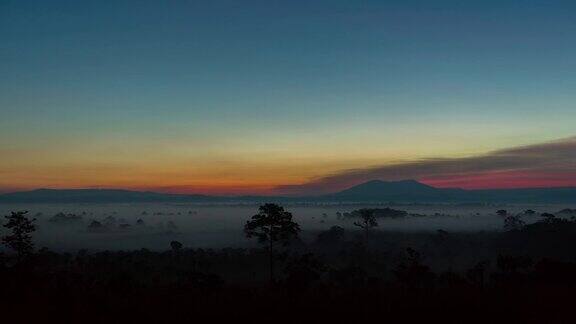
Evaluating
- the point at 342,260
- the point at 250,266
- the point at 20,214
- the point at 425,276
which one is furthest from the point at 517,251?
the point at 20,214

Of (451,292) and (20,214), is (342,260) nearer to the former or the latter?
(20,214)

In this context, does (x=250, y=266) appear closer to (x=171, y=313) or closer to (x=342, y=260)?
(x=342, y=260)

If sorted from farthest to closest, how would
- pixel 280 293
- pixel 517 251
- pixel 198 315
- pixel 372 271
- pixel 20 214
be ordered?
pixel 517 251
pixel 372 271
pixel 20 214
pixel 280 293
pixel 198 315

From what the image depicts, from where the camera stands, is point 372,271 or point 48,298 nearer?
point 48,298

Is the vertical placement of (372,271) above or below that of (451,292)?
below

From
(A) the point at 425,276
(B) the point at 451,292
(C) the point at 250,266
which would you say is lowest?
(C) the point at 250,266

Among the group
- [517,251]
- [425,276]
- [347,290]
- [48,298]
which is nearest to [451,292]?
[347,290]

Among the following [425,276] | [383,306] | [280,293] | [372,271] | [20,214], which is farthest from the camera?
[372,271]

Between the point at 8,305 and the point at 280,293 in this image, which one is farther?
the point at 280,293

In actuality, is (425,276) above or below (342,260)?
above
